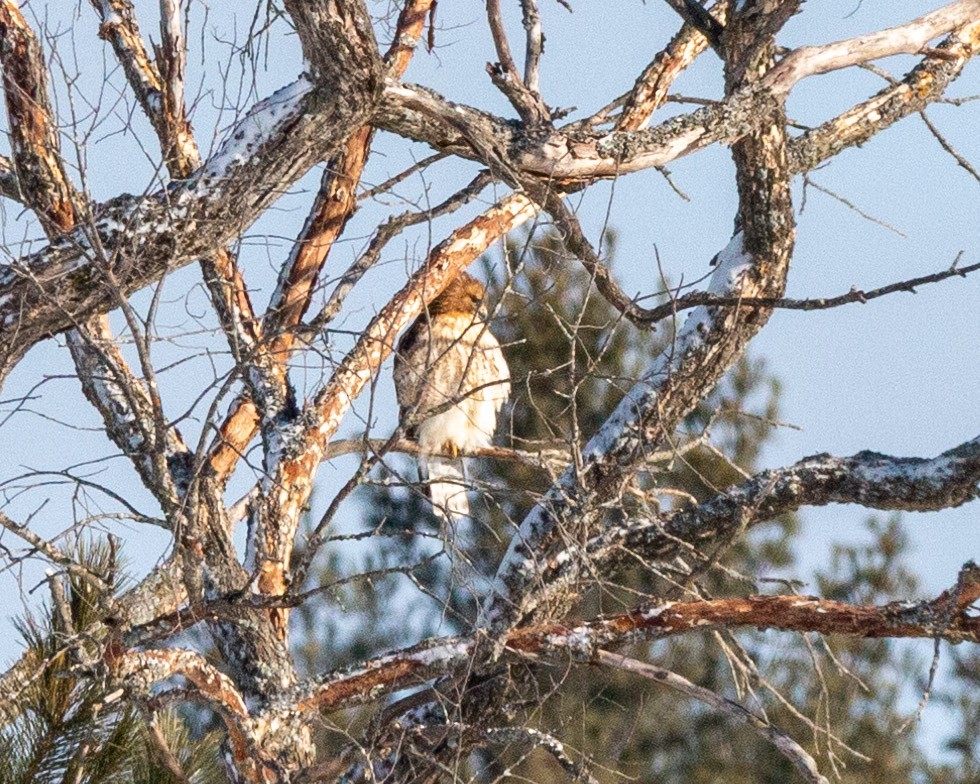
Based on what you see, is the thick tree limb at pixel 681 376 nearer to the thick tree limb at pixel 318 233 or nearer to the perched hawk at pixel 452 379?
the thick tree limb at pixel 318 233

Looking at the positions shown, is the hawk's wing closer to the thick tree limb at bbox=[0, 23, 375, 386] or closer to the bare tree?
the bare tree

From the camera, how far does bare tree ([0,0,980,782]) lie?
3.25m

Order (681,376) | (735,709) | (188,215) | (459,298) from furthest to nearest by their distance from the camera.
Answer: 1. (459,298)
2. (681,376)
3. (735,709)
4. (188,215)

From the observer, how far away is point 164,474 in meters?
3.38

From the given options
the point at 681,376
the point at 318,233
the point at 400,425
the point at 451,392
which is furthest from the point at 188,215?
the point at 451,392

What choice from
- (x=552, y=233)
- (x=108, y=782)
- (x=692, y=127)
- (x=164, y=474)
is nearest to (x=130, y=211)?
(x=164, y=474)

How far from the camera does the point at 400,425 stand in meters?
3.36

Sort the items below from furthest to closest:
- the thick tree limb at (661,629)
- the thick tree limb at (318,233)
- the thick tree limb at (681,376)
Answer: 1. the thick tree limb at (318,233)
2. the thick tree limb at (681,376)
3. the thick tree limb at (661,629)

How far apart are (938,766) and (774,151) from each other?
24.3ft

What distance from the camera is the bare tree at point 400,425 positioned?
3252mm

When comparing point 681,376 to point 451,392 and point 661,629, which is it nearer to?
point 661,629

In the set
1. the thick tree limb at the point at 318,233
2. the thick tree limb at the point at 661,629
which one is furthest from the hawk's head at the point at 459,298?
the thick tree limb at the point at 661,629

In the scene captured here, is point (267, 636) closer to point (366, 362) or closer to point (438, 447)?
point (366, 362)

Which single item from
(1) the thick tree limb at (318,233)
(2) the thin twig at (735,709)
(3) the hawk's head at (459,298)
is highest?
(3) the hawk's head at (459,298)
